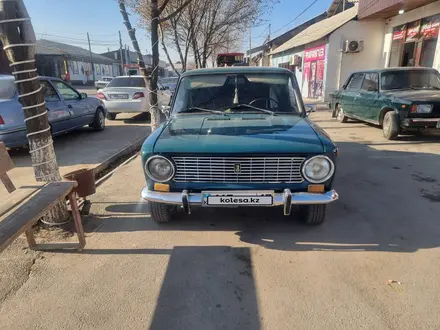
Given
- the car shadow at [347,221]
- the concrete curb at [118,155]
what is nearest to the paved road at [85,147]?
the concrete curb at [118,155]

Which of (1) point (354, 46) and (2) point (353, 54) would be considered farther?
(2) point (353, 54)

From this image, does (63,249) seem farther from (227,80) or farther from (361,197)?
(361,197)

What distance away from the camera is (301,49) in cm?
2152

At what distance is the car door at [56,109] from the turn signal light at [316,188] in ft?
21.0

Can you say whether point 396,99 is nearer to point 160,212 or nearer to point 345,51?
point 160,212

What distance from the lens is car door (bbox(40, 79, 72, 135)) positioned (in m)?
7.36

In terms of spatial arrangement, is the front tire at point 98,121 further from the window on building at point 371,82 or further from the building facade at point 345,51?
the building facade at point 345,51

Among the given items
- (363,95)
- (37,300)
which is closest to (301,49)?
(363,95)

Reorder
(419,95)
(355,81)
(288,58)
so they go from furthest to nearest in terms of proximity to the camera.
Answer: (288,58), (355,81), (419,95)

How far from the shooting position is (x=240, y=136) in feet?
10.2

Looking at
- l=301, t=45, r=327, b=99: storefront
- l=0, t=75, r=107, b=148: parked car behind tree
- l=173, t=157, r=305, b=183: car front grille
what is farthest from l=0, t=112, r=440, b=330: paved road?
l=301, t=45, r=327, b=99: storefront

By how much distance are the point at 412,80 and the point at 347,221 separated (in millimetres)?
6167

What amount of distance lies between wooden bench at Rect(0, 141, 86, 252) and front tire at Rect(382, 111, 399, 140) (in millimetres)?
7113

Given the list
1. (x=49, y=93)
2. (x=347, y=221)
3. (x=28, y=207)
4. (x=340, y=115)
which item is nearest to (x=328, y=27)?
(x=340, y=115)
